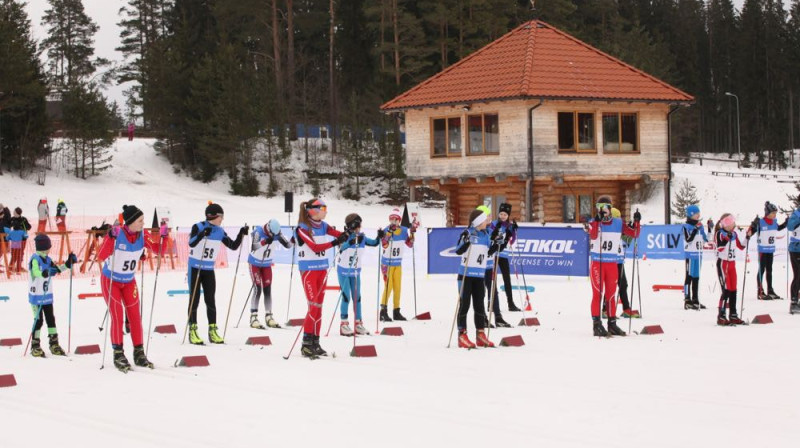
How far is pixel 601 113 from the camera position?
123ft

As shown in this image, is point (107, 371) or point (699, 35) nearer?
point (107, 371)

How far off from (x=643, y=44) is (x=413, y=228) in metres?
59.4

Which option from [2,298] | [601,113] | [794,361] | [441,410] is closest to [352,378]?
[441,410]

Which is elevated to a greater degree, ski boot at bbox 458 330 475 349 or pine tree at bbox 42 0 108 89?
pine tree at bbox 42 0 108 89

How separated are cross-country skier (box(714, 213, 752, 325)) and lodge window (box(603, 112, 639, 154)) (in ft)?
72.8

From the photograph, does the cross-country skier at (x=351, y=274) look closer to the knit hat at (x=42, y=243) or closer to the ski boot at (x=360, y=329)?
the ski boot at (x=360, y=329)

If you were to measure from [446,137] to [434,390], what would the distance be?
2936 centimetres

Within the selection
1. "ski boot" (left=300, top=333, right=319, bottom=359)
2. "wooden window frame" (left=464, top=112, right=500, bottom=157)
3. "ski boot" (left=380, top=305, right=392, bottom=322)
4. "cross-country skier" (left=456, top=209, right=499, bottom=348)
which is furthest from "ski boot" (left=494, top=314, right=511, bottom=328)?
"wooden window frame" (left=464, top=112, right=500, bottom=157)

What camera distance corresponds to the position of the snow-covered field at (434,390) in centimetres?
768

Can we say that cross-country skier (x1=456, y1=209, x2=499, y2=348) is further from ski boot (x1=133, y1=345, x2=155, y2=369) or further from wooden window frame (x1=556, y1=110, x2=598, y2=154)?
wooden window frame (x1=556, y1=110, x2=598, y2=154)

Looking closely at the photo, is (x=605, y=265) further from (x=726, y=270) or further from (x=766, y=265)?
(x=766, y=265)

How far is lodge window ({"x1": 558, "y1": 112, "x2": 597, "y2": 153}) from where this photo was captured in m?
37.1

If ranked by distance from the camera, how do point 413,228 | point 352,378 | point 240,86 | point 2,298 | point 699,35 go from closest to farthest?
point 352,378 < point 413,228 < point 2,298 < point 240,86 < point 699,35

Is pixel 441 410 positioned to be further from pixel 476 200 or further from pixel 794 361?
pixel 476 200
